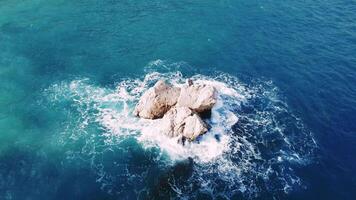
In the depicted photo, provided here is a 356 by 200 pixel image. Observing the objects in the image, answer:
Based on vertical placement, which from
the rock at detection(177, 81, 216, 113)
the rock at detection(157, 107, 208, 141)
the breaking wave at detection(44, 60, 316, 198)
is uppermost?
the rock at detection(177, 81, 216, 113)

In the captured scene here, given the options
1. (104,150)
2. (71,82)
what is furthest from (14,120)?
(104,150)

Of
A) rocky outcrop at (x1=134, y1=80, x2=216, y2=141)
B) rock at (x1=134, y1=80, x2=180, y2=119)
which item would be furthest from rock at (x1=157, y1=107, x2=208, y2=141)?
rock at (x1=134, y1=80, x2=180, y2=119)

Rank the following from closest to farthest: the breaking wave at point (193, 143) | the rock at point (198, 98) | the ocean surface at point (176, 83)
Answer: the breaking wave at point (193, 143) < the ocean surface at point (176, 83) < the rock at point (198, 98)

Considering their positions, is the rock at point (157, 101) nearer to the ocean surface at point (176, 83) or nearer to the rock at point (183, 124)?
the ocean surface at point (176, 83)

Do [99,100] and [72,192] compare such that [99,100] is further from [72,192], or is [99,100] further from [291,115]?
[291,115]

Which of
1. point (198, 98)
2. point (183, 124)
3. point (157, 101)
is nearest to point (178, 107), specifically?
point (183, 124)

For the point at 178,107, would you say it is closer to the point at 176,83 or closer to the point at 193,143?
the point at 193,143

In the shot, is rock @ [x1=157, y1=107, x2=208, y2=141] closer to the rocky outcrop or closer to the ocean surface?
the rocky outcrop

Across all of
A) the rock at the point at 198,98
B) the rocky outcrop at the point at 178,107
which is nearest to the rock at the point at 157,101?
the rocky outcrop at the point at 178,107
